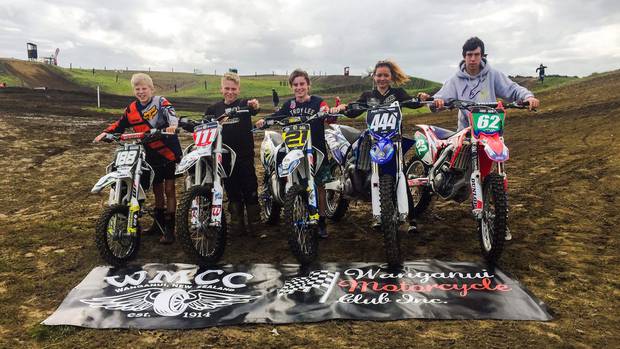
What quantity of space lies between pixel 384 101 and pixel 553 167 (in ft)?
19.2

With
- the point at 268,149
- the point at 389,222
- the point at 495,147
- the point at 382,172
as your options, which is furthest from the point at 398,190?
the point at 268,149

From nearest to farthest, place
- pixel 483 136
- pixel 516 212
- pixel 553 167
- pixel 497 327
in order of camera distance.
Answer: pixel 497 327, pixel 483 136, pixel 516 212, pixel 553 167

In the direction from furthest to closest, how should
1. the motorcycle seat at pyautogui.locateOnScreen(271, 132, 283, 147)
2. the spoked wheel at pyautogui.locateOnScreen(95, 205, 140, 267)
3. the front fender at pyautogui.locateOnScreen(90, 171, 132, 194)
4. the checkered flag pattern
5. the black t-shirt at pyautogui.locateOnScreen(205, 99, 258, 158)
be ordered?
the motorcycle seat at pyautogui.locateOnScreen(271, 132, 283, 147) < the black t-shirt at pyautogui.locateOnScreen(205, 99, 258, 158) < the front fender at pyautogui.locateOnScreen(90, 171, 132, 194) < the spoked wheel at pyautogui.locateOnScreen(95, 205, 140, 267) < the checkered flag pattern

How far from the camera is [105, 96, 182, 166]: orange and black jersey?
5.82 metres

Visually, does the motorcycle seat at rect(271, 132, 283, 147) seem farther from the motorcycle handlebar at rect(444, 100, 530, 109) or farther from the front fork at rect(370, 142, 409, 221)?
the motorcycle handlebar at rect(444, 100, 530, 109)

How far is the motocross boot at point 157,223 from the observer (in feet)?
20.0

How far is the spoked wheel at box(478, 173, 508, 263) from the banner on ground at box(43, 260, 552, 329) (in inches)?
9.0

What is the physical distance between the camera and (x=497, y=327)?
3514 millimetres

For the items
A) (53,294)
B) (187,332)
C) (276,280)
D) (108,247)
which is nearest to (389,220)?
(276,280)

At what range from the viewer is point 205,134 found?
530 centimetres

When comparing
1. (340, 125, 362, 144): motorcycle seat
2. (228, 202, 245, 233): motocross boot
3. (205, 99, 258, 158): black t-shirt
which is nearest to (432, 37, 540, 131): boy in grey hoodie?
(340, 125, 362, 144): motorcycle seat

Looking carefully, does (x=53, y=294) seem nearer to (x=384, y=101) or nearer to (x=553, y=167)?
(x=384, y=101)

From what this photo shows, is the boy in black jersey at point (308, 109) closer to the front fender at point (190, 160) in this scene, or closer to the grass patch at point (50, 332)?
the front fender at point (190, 160)

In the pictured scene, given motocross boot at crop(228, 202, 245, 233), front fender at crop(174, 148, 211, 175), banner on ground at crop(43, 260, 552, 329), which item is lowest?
banner on ground at crop(43, 260, 552, 329)
